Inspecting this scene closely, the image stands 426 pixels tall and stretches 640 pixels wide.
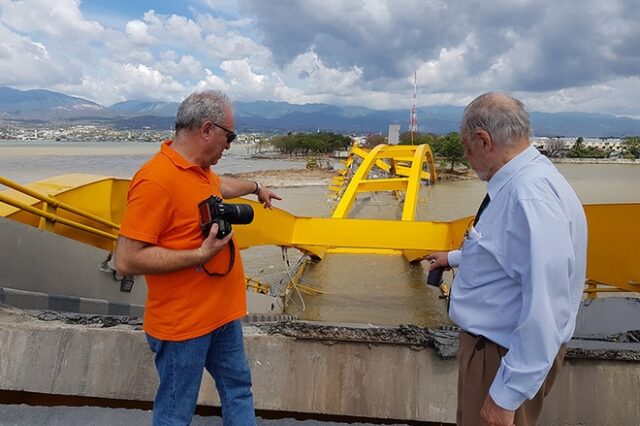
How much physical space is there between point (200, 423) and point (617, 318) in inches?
185

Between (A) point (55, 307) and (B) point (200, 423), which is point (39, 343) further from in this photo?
(B) point (200, 423)

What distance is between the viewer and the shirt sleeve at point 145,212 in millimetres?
1742

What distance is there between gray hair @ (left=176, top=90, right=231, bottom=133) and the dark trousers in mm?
1296

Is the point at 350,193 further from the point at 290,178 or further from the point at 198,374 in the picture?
the point at 290,178

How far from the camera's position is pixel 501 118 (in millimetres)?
1478

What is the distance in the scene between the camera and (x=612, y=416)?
2.67 m

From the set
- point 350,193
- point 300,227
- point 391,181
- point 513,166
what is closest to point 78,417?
point 513,166

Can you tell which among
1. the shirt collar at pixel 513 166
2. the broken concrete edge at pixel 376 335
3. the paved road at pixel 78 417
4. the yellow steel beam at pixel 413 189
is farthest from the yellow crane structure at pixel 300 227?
the yellow steel beam at pixel 413 189

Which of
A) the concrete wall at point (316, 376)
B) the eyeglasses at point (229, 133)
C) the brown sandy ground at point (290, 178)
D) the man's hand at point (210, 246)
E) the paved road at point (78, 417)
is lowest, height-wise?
the brown sandy ground at point (290, 178)

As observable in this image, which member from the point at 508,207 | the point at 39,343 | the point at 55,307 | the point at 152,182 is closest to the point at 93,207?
the point at 55,307

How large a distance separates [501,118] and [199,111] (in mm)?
1142

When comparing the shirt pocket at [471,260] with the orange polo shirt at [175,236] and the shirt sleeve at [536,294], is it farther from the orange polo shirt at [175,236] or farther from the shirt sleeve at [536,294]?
the orange polo shirt at [175,236]

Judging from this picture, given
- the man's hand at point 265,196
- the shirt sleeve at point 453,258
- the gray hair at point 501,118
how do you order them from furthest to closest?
the man's hand at point 265,196, the shirt sleeve at point 453,258, the gray hair at point 501,118

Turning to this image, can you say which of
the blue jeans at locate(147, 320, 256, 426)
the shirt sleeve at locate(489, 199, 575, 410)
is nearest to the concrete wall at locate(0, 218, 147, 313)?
the blue jeans at locate(147, 320, 256, 426)
